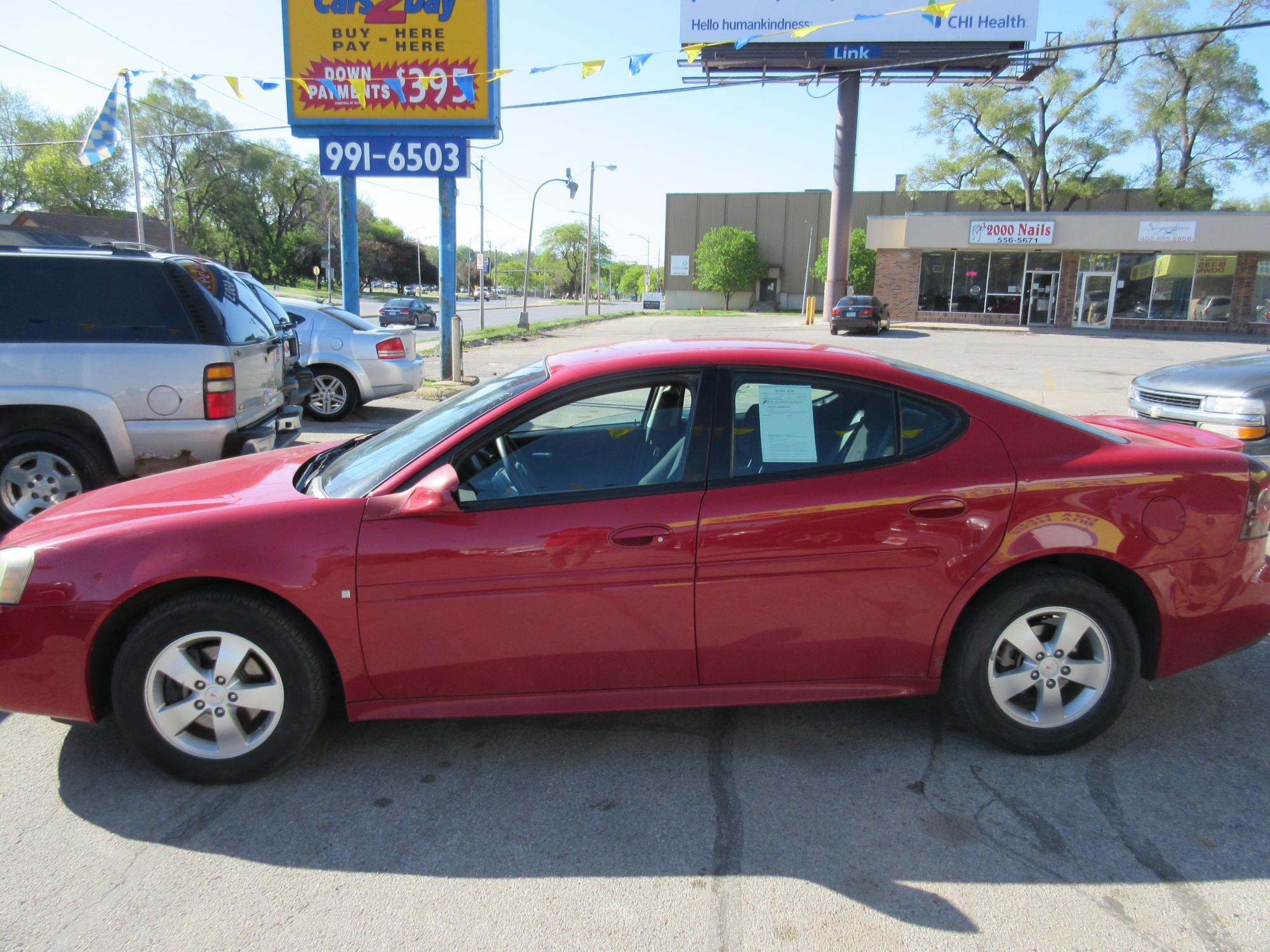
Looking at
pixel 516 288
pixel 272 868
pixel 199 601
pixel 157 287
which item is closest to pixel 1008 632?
pixel 272 868

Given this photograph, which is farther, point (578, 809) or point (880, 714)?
point (880, 714)

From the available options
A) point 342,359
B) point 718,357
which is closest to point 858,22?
point 342,359

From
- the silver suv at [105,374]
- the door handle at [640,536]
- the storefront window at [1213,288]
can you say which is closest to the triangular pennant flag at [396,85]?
the silver suv at [105,374]

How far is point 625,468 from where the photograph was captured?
3.22 m

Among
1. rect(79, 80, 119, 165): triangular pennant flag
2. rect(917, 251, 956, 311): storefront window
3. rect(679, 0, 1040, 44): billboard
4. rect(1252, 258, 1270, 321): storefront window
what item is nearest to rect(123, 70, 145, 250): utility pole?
rect(79, 80, 119, 165): triangular pennant flag

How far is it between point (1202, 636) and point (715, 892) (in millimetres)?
2191

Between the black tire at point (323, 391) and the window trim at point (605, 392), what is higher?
the window trim at point (605, 392)

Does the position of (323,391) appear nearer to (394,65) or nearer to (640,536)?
(394,65)

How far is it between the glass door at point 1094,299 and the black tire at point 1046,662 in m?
40.1

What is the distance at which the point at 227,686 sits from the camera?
306 cm

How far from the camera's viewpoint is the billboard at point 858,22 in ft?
118

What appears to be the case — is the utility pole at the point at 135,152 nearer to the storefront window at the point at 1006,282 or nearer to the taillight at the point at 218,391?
the taillight at the point at 218,391

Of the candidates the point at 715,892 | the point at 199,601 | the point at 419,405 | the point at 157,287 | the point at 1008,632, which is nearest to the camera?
the point at 715,892

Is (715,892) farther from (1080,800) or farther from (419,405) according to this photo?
(419,405)
